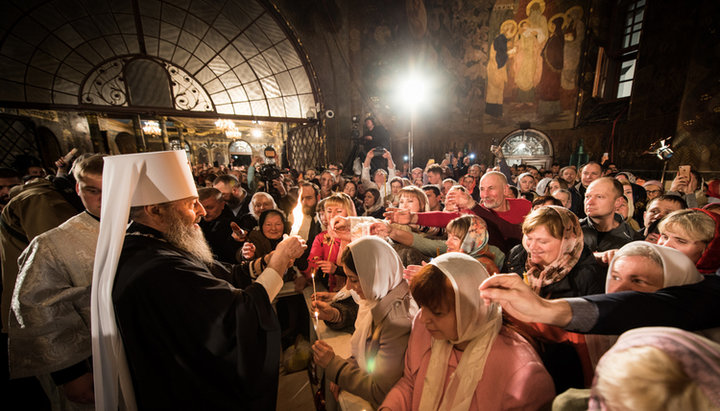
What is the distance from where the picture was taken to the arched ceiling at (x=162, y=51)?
8250mm

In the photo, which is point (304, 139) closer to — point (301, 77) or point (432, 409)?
point (301, 77)

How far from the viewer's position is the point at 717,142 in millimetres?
7434

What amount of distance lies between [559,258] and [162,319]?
8.82ft

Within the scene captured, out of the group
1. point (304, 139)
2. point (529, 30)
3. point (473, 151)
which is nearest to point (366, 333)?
point (304, 139)

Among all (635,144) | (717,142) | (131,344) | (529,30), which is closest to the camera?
(131,344)

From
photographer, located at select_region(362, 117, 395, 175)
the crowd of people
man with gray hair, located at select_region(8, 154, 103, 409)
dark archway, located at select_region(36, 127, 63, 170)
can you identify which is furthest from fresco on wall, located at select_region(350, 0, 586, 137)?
dark archway, located at select_region(36, 127, 63, 170)

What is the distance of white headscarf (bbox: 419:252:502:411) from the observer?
1.20 metres

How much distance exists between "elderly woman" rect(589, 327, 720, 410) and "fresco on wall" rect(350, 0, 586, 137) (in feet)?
43.6

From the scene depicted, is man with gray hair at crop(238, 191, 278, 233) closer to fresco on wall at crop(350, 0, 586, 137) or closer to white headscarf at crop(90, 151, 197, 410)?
white headscarf at crop(90, 151, 197, 410)

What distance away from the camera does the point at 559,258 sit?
1.92 meters

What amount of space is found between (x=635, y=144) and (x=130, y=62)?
68.2ft

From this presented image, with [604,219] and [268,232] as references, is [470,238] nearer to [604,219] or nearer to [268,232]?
[604,219]

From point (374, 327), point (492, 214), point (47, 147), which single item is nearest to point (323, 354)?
point (374, 327)

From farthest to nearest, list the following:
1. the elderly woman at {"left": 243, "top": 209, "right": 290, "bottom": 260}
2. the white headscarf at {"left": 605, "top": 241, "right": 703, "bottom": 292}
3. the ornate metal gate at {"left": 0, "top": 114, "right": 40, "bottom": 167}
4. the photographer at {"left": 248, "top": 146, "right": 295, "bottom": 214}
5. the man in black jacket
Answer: the ornate metal gate at {"left": 0, "top": 114, "right": 40, "bottom": 167}
the photographer at {"left": 248, "top": 146, "right": 295, "bottom": 214}
the elderly woman at {"left": 243, "top": 209, "right": 290, "bottom": 260}
the man in black jacket
the white headscarf at {"left": 605, "top": 241, "right": 703, "bottom": 292}
